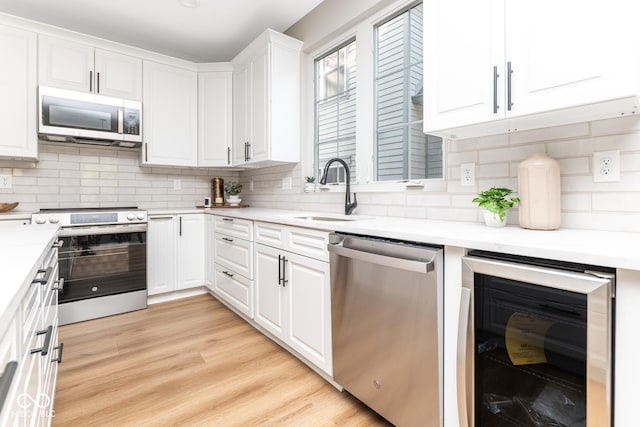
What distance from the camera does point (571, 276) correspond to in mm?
874

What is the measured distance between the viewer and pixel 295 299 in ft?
6.57

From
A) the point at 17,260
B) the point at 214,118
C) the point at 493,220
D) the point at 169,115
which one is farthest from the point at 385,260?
the point at 169,115

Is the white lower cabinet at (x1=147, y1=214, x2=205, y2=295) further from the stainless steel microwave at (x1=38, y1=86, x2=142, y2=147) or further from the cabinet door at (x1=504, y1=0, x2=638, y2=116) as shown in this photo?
the cabinet door at (x1=504, y1=0, x2=638, y2=116)

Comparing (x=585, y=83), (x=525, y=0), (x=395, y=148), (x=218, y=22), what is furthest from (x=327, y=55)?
(x=585, y=83)

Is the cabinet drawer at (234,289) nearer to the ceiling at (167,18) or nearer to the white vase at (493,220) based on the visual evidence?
the white vase at (493,220)

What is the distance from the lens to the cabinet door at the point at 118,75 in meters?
3.02

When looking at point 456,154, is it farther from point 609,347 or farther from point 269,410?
point 269,410

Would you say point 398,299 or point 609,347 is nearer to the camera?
point 609,347

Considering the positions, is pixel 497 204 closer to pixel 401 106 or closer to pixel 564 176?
pixel 564 176

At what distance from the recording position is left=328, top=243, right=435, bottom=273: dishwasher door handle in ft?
3.97

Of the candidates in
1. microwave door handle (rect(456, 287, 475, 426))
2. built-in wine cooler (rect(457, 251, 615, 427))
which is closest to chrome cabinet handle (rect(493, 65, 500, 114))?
built-in wine cooler (rect(457, 251, 615, 427))

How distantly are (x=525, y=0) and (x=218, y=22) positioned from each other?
2.67 m

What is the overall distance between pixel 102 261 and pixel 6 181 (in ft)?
3.78

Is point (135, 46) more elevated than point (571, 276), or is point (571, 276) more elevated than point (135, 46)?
point (135, 46)
